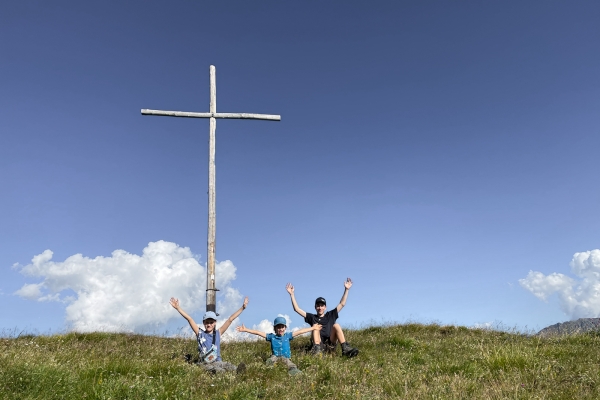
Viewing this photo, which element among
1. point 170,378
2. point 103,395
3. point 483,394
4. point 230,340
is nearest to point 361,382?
point 483,394

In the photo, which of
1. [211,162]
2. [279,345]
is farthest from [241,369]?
[211,162]

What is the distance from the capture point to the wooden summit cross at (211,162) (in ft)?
39.7

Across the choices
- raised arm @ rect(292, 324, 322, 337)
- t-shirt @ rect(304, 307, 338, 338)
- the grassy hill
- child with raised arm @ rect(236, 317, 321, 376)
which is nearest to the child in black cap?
t-shirt @ rect(304, 307, 338, 338)

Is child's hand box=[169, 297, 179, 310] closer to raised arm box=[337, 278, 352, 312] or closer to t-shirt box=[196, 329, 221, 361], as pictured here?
t-shirt box=[196, 329, 221, 361]

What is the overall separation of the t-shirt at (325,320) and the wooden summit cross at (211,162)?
2.60 m

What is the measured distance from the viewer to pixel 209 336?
9836 millimetres

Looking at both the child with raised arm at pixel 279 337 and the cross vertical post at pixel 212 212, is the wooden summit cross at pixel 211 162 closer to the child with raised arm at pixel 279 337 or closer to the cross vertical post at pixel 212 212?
the cross vertical post at pixel 212 212

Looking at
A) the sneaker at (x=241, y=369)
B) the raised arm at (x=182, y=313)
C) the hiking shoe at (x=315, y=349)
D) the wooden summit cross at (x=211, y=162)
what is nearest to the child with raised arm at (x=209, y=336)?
the raised arm at (x=182, y=313)

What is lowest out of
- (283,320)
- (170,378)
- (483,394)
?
(483,394)

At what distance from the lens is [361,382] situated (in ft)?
24.1

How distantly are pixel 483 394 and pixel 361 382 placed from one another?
1.92 meters

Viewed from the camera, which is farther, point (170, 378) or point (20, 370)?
point (170, 378)

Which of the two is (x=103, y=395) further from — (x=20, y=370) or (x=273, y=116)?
(x=273, y=116)

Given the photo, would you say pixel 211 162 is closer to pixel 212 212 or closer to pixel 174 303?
pixel 212 212
